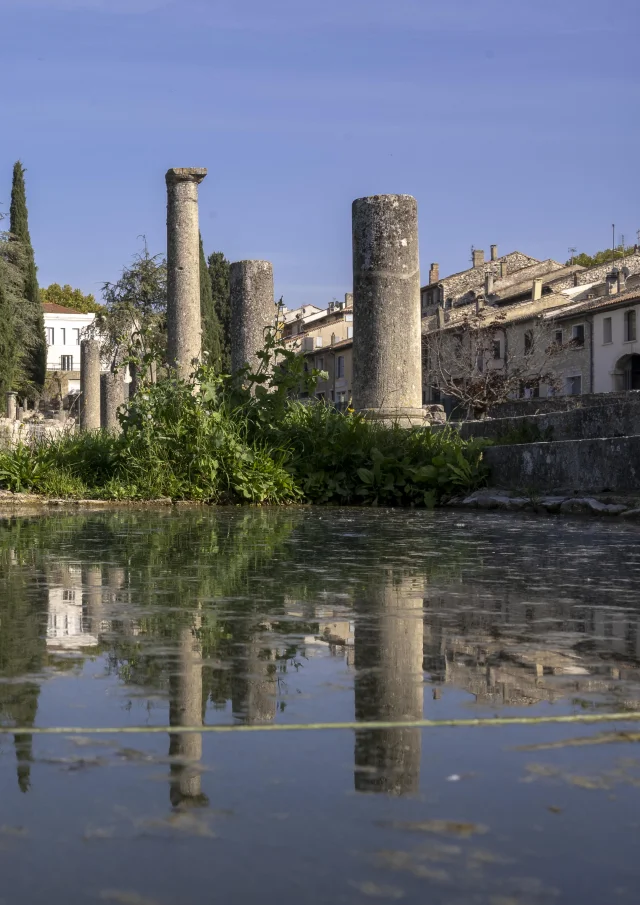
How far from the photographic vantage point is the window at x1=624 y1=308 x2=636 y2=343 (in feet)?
151

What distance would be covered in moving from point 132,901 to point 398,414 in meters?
11.0

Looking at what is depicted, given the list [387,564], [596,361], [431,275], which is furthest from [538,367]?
[387,564]

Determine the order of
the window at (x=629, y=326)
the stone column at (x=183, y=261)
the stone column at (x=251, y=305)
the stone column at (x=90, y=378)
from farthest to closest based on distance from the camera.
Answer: the window at (x=629, y=326), the stone column at (x=90, y=378), the stone column at (x=183, y=261), the stone column at (x=251, y=305)

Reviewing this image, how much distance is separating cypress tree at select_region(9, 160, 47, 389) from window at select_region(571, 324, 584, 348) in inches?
990

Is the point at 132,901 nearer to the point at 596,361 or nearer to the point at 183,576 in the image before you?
the point at 183,576

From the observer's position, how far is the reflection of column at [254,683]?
6.70ft

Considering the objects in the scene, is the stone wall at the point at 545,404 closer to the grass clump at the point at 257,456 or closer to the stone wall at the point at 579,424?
the grass clump at the point at 257,456

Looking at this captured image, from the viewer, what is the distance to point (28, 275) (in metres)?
54.2

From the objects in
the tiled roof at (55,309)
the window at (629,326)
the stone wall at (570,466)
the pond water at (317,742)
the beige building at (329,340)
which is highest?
the tiled roof at (55,309)

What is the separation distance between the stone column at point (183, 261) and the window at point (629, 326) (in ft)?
104

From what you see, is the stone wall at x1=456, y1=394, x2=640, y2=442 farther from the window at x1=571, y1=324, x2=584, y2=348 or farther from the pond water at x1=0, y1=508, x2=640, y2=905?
the window at x1=571, y1=324, x2=584, y2=348

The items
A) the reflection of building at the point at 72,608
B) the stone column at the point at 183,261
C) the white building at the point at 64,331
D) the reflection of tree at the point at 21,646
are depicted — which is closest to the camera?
the reflection of tree at the point at 21,646

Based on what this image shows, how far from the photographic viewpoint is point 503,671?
2.45 metres

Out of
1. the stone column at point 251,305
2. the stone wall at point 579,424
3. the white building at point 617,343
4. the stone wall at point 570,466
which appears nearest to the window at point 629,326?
the white building at point 617,343
